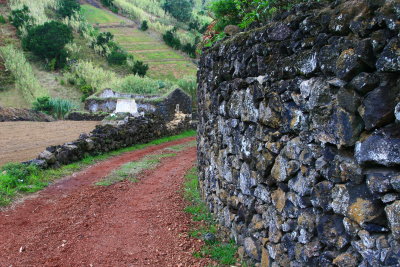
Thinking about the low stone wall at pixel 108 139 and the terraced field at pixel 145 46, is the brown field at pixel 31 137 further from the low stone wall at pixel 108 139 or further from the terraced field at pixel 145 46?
the terraced field at pixel 145 46

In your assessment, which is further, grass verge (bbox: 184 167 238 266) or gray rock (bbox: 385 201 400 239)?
grass verge (bbox: 184 167 238 266)

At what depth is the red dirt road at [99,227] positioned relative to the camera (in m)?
5.30

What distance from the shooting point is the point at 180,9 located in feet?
234

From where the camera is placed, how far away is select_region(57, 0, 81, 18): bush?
5528 centimetres

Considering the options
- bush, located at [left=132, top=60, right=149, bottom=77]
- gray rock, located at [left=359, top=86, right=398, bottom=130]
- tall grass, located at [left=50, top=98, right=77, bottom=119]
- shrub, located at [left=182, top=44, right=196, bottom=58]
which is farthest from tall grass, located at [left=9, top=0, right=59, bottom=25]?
gray rock, located at [left=359, top=86, right=398, bottom=130]

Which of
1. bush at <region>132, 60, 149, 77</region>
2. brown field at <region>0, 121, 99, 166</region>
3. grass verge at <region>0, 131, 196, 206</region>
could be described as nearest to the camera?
grass verge at <region>0, 131, 196, 206</region>

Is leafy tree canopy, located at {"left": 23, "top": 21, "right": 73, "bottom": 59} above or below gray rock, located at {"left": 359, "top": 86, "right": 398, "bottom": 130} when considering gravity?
below

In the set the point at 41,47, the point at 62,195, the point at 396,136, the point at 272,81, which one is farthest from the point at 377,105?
the point at 41,47

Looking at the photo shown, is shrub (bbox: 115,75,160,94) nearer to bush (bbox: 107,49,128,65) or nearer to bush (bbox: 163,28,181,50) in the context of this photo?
bush (bbox: 107,49,128,65)

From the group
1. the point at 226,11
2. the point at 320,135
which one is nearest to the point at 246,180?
the point at 320,135

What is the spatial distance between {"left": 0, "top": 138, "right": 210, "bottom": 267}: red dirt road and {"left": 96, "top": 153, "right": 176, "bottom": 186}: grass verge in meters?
0.48

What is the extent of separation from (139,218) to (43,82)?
113 ft

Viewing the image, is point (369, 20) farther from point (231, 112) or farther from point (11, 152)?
point (11, 152)

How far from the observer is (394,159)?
7.41 feet
